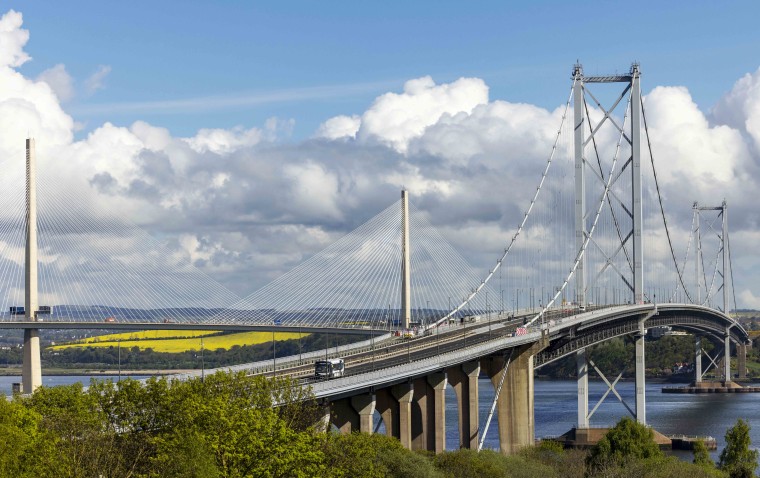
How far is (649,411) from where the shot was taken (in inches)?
4254

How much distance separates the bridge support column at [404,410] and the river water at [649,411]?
14.1 metres

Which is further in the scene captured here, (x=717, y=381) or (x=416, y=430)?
(x=717, y=381)

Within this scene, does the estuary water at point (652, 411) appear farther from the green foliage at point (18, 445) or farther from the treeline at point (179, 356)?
the green foliage at point (18, 445)

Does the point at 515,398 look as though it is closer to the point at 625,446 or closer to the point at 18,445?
the point at 625,446

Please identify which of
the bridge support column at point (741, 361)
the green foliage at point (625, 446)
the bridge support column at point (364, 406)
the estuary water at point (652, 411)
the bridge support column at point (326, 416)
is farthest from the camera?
the bridge support column at point (741, 361)

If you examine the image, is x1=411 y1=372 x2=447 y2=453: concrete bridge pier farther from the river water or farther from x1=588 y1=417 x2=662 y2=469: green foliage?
the river water

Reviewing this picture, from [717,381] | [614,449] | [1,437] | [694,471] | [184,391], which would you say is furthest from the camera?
[717,381]

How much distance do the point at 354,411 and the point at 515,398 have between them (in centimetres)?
1707

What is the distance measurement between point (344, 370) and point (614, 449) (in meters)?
15.1

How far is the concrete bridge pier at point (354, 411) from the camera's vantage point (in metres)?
53.0

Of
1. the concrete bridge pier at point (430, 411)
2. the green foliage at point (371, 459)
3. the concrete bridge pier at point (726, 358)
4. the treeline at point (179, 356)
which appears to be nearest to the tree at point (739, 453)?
the concrete bridge pier at point (430, 411)

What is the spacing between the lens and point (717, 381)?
150 metres

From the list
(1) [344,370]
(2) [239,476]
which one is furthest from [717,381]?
(2) [239,476]

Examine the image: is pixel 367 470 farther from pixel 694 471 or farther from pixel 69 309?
pixel 69 309
